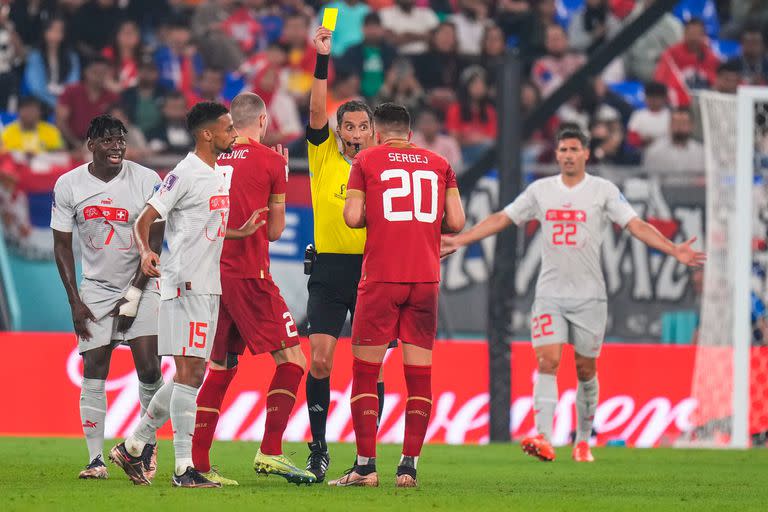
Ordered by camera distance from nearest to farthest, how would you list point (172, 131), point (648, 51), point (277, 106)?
point (172, 131)
point (277, 106)
point (648, 51)

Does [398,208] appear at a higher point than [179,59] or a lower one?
lower

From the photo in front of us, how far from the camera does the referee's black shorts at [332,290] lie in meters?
8.58

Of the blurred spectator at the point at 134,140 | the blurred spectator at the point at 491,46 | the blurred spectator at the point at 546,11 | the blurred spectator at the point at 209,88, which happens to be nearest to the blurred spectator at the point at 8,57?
the blurred spectator at the point at 134,140

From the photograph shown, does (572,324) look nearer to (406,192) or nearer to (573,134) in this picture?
(573,134)

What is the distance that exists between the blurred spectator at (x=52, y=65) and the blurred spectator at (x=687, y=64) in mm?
7419

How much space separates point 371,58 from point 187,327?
417 inches

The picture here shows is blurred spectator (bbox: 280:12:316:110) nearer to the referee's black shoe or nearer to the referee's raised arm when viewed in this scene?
the referee's raised arm

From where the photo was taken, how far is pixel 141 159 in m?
13.8

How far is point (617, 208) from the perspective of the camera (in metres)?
10.5

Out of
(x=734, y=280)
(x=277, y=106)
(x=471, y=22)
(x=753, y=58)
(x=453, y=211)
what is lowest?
(x=734, y=280)

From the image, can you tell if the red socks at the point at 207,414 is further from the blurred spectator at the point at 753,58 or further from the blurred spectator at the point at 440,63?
the blurred spectator at the point at 753,58

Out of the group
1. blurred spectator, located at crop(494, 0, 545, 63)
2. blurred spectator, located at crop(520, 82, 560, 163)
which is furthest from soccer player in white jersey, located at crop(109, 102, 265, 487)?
blurred spectator, located at crop(494, 0, 545, 63)

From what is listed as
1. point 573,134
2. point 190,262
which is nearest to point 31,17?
point 573,134

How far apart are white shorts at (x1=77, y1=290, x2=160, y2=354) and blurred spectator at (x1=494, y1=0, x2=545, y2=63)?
10.8 metres
